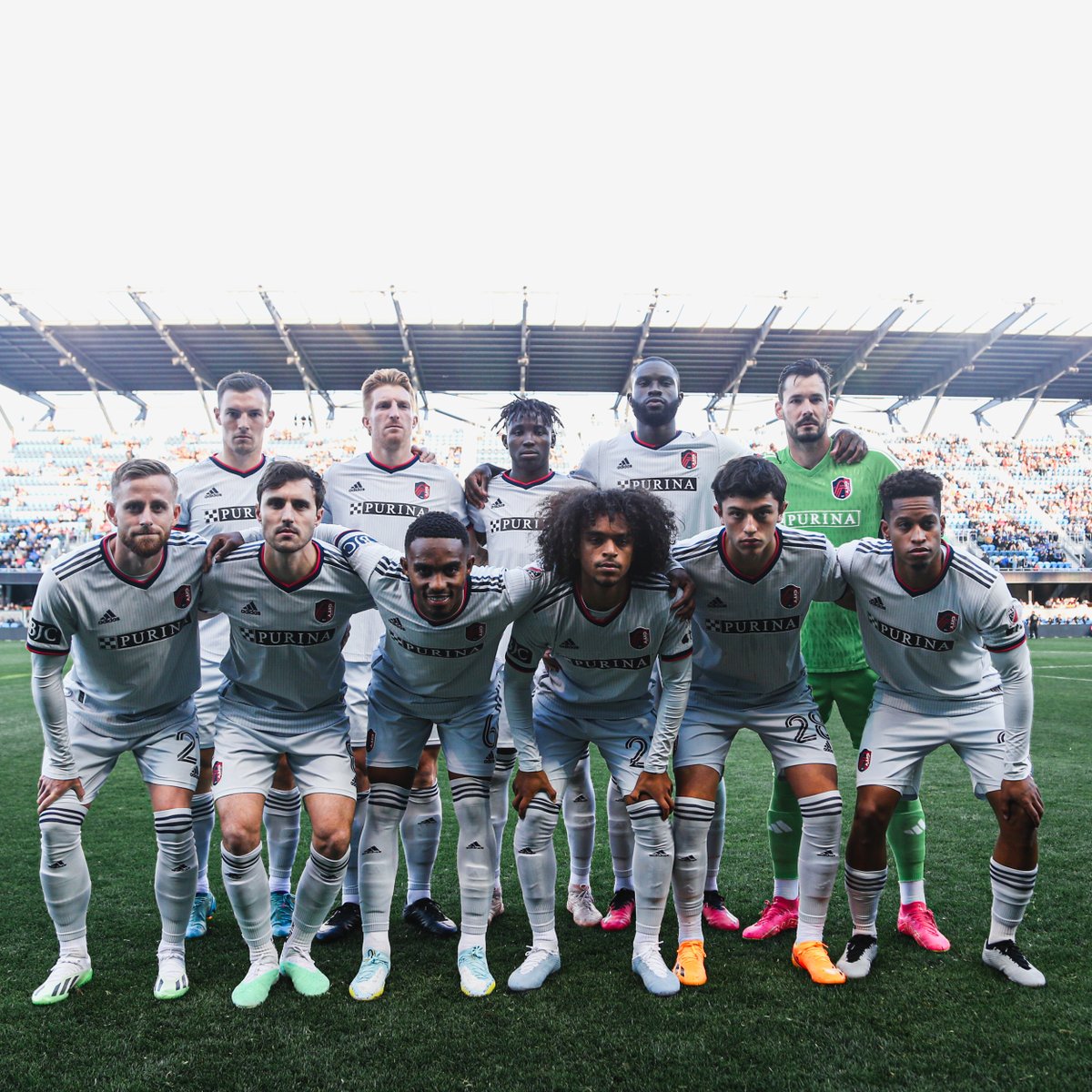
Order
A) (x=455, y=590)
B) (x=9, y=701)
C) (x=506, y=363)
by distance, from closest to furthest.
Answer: (x=455, y=590), (x=9, y=701), (x=506, y=363)

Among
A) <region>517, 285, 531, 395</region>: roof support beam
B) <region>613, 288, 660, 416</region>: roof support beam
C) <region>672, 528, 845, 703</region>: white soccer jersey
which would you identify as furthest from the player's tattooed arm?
<region>517, 285, 531, 395</region>: roof support beam

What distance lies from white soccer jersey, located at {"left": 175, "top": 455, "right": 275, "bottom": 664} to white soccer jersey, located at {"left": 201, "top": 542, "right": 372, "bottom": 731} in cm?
82

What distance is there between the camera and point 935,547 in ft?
10.8

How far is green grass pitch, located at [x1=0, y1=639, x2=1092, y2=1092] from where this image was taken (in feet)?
8.18

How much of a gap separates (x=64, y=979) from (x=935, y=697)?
3.54m

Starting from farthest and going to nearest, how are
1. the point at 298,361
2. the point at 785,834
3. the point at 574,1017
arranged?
the point at 298,361
the point at 785,834
the point at 574,1017

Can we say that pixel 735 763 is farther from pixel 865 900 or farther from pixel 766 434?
pixel 766 434

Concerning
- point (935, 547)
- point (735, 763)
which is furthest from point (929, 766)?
point (935, 547)

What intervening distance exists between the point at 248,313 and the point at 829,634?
28221 millimetres

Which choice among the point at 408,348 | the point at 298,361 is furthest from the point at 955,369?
the point at 298,361

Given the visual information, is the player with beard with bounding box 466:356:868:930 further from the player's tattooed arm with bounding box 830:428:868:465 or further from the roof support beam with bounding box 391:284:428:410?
the roof support beam with bounding box 391:284:428:410

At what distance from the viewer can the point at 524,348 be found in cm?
2919

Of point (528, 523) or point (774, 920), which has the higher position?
point (528, 523)

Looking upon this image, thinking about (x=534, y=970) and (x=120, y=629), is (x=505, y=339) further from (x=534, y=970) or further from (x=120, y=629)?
(x=534, y=970)
